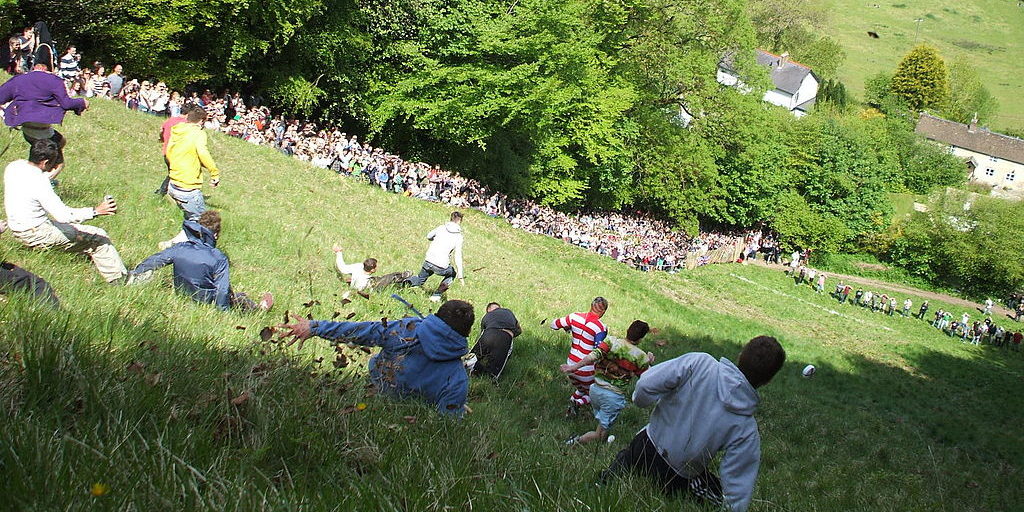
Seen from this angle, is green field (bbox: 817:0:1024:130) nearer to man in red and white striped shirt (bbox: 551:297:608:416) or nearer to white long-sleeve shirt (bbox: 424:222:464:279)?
white long-sleeve shirt (bbox: 424:222:464:279)

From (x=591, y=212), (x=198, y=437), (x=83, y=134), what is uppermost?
(x=198, y=437)

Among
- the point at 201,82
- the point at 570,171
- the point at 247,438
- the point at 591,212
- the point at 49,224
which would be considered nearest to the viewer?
the point at 247,438

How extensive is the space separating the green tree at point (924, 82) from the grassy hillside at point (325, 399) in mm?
109916

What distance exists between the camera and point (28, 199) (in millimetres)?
6664

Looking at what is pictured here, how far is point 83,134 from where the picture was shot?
16156mm

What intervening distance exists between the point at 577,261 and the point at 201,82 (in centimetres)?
1941

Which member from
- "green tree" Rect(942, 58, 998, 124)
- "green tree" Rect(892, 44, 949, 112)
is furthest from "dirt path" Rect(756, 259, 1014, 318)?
"green tree" Rect(942, 58, 998, 124)

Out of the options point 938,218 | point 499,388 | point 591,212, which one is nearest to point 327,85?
point 591,212

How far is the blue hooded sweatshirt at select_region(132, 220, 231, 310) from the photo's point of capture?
23.5ft

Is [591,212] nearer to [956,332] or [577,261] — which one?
[577,261]

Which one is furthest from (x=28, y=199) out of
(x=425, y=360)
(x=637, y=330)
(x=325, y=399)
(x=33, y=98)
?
(x=637, y=330)

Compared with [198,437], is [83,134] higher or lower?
lower

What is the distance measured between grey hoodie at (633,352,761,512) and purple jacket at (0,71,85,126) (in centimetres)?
878

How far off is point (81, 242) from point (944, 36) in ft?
666
